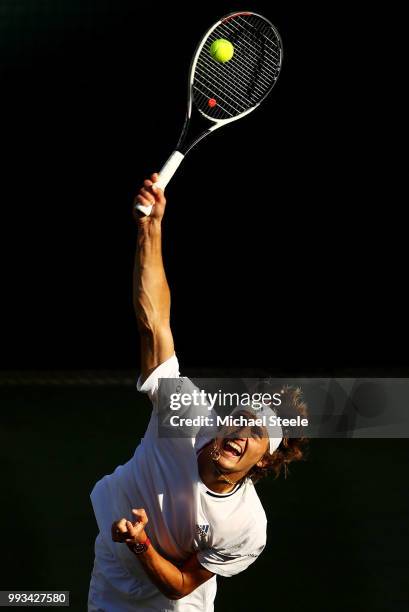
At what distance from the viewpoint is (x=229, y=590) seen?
4.03m

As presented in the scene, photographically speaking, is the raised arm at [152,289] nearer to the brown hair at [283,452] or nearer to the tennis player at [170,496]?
the tennis player at [170,496]

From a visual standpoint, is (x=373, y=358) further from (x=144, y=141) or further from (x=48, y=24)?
(x=48, y=24)

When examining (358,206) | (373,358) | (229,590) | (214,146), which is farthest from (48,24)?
(229,590)

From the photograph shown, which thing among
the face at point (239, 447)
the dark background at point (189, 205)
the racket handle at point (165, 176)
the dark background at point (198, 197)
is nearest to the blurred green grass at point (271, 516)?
the dark background at point (189, 205)

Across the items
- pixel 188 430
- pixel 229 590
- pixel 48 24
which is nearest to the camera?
pixel 188 430

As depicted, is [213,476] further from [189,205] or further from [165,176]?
[189,205]

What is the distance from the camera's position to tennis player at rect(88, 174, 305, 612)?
Answer: 2904mm

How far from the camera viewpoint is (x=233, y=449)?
9.50ft

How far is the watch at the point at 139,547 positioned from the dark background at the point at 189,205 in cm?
322

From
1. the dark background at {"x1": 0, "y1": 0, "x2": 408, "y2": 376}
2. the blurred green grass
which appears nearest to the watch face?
the blurred green grass

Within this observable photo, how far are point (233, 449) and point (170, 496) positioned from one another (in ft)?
0.68

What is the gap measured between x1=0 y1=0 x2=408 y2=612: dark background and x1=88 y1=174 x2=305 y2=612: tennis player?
3.01m

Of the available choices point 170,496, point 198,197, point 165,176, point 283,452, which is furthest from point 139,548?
point 198,197

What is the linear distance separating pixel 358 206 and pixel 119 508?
409 centimetres
